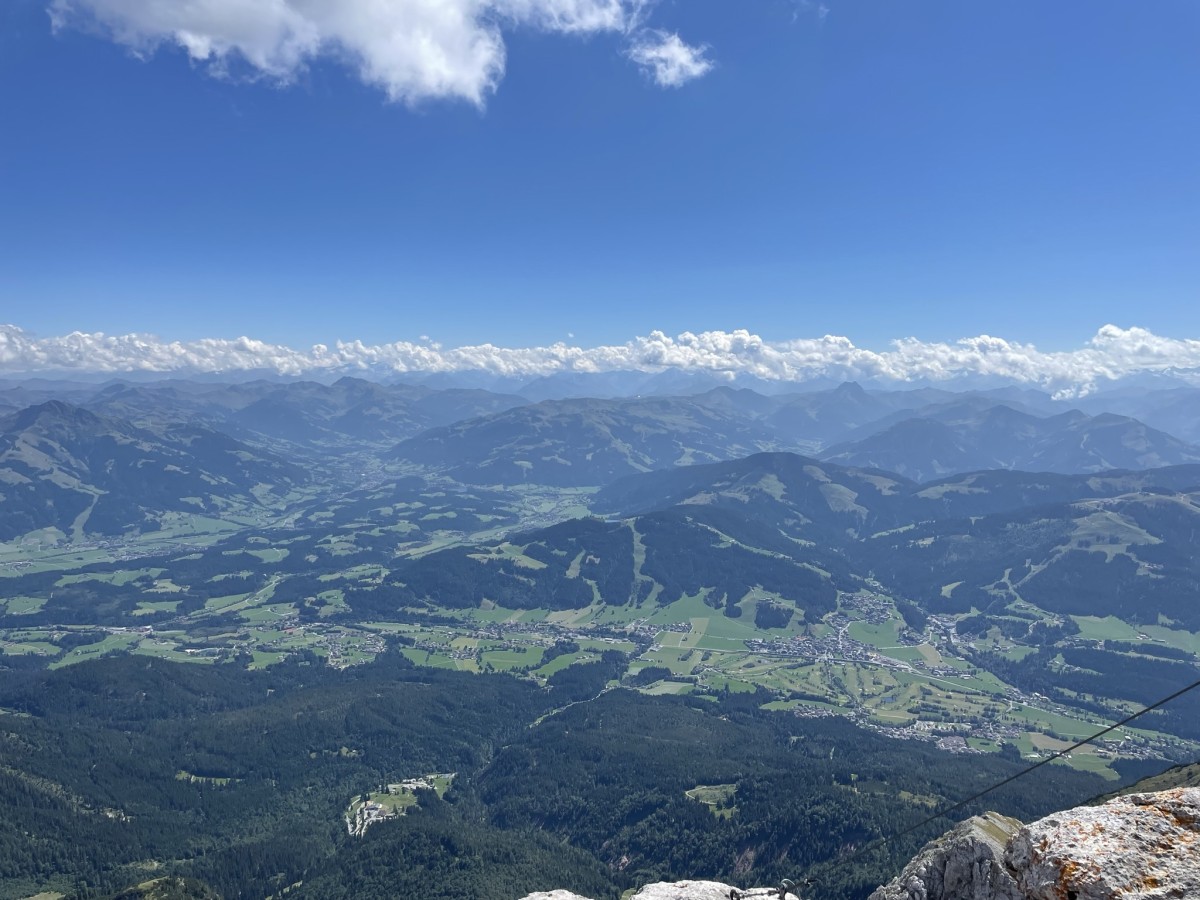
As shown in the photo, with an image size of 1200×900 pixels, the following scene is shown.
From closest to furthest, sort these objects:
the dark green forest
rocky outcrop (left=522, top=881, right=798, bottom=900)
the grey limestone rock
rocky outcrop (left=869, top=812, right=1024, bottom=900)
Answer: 1. the grey limestone rock
2. rocky outcrop (left=869, top=812, right=1024, bottom=900)
3. rocky outcrop (left=522, top=881, right=798, bottom=900)
4. the dark green forest

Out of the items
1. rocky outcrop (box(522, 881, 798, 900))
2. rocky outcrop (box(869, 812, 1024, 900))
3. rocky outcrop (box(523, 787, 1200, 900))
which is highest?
rocky outcrop (box(523, 787, 1200, 900))

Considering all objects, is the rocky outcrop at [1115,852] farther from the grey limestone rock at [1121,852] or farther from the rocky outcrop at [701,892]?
the rocky outcrop at [701,892]

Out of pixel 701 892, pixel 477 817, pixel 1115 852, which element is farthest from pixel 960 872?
pixel 477 817

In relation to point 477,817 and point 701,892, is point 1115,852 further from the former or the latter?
point 477,817

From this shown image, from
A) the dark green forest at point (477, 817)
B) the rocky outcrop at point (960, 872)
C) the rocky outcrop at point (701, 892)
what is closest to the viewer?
the rocky outcrop at point (960, 872)

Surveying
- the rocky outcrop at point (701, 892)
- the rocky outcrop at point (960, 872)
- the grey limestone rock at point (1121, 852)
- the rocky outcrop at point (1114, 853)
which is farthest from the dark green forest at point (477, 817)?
the grey limestone rock at point (1121, 852)

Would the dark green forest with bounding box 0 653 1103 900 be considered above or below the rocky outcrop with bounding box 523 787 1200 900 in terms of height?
below

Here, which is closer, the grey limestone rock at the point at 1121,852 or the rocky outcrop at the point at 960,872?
the grey limestone rock at the point at 1121,852

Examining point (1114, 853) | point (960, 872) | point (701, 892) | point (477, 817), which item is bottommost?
point (477, 817)

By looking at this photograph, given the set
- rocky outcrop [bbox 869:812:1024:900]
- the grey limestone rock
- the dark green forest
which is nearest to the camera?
the grey limestone rock

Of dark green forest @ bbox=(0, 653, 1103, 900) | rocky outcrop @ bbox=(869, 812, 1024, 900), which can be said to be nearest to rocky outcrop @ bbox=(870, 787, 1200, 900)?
rocky outcrop @ bbox=(869, 812, 1024, 900)

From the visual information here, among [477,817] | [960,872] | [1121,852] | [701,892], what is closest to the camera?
[1121,852]

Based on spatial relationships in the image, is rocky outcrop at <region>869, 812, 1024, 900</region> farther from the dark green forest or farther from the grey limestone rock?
the dark green forest
